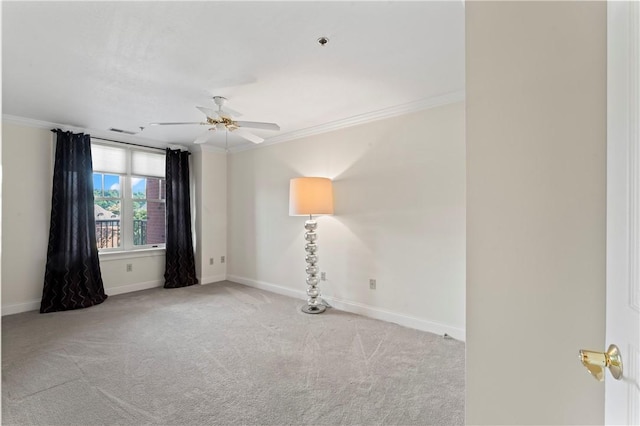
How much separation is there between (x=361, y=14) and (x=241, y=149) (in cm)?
370

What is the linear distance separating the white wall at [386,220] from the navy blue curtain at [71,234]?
225 cm

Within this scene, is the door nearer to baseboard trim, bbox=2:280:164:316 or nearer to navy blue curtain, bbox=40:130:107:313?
navy blue curtain, bbox=40:130:107:313

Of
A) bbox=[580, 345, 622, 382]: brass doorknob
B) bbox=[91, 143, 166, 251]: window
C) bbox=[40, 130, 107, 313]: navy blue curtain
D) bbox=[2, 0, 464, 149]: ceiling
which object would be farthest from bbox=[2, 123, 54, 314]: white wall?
bbox=[580, 345, 622, 382]: brass doorknob

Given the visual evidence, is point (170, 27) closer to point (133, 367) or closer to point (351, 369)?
point (133, 367)

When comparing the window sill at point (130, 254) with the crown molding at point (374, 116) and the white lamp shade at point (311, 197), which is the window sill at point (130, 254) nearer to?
the crown molding at point (374, 116)

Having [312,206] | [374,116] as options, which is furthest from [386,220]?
[374,116]

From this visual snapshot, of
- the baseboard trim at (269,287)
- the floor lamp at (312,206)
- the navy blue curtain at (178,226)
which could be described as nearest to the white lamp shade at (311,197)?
the floor lamp at (312,206)

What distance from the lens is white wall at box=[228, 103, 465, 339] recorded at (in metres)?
3.12

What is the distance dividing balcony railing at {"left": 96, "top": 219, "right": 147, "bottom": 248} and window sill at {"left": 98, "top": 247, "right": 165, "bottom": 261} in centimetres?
16

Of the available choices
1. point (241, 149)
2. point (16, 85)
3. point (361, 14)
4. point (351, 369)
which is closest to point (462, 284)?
point (351, 369)

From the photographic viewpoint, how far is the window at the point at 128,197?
4.59 metres

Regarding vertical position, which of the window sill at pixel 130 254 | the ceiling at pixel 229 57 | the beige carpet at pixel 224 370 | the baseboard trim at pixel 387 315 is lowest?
the beige carpet at pixel 224 370

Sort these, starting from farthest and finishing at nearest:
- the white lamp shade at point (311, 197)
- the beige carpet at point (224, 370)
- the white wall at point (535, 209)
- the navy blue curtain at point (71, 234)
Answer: the navy blue curtain at point (71, 234)
the white lamp shade at point (311, 197)
the beige carpet at point (224, 370)
the white wall at point (535, 209)

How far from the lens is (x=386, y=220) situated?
356 cm
